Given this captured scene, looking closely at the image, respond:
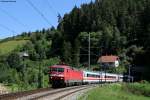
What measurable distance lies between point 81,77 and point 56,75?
20.9 meters

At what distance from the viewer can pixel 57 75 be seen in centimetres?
6525

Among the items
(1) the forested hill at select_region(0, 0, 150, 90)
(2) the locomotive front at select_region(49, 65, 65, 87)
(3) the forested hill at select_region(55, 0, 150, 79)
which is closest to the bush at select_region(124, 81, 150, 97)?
(2) the locomotive front at select_region(49, 65, 65, 87)

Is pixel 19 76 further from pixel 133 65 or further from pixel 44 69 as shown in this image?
pixel 133 65

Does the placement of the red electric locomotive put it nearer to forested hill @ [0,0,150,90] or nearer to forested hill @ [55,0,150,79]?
forested hill @ [0,0,150,90]

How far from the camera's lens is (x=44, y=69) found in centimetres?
8706

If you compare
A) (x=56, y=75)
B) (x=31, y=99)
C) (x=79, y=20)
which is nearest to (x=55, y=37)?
(x=79, y=20)

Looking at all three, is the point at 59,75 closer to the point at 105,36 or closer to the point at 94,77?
the point at 94,77

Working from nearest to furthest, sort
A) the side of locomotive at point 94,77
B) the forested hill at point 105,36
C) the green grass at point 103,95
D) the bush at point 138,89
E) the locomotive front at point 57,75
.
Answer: the green grass at point 103,95
the locomotive front at point 57,75
the bush at point 138,89
the side of locomotive at point 94,77
the forested hill at point 105,36

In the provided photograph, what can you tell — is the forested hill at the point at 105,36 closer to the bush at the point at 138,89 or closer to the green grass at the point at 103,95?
the bush at the point at 138,89

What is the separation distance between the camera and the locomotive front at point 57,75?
213 ft

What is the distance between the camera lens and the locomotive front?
65.1 metres

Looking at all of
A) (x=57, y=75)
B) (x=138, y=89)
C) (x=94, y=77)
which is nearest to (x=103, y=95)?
(x=57, y=75)

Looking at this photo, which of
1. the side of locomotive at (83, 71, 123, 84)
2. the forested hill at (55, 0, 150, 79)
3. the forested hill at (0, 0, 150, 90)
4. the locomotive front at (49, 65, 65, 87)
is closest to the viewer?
the locomotive front at (49, 65, 65, 87)

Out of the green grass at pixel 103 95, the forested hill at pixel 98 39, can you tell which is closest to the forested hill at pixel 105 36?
the forested hill at pixel 98 39
